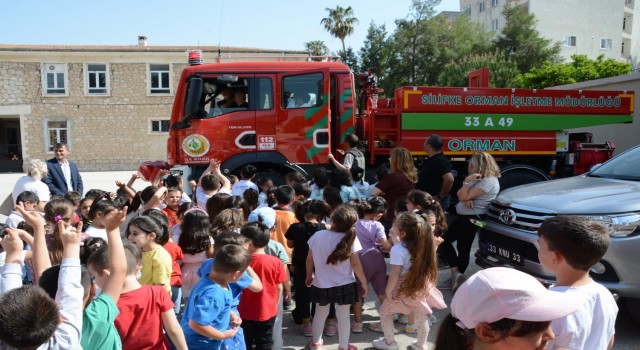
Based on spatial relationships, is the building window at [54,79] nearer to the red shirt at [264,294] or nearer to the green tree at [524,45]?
the red shirt at [264,294]

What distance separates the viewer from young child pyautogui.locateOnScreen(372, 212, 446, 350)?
381 cm

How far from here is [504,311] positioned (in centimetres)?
144

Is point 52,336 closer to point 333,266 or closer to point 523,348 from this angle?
point 523,348

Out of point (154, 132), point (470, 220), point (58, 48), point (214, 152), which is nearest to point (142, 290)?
point (470, 220)

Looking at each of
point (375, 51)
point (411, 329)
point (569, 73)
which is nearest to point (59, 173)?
point (411, 329)

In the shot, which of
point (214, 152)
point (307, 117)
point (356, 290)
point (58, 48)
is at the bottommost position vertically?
point (356, 290)

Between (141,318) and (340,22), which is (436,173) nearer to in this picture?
(141,318)

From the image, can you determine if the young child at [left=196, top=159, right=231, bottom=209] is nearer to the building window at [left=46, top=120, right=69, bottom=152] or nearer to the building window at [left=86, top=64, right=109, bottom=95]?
the building window at [left=86, top=64, right=109, bottom=95]

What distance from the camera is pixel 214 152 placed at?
7680 millimetres

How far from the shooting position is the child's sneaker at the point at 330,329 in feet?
14.5

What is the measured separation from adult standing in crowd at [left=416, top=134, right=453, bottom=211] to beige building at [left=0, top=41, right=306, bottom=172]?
927 inches

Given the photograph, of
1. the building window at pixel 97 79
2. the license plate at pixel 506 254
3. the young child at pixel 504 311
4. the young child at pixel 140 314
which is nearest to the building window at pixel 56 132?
the building window at pixel 97 79

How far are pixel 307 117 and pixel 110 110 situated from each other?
2392 centimetres

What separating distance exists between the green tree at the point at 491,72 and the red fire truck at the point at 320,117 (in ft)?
72.2
